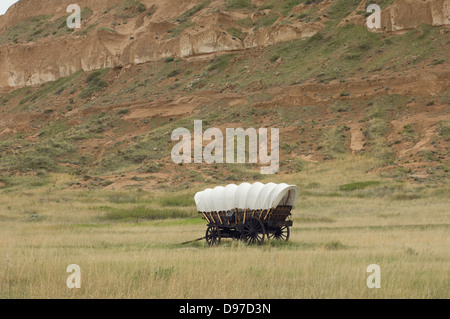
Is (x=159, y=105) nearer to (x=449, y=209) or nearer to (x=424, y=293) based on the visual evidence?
(x=449, y=209)

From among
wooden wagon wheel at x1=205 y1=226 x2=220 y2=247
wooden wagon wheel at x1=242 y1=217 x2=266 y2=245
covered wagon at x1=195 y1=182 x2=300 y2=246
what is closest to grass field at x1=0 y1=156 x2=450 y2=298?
wooden wagon wheel at x1=205 y1=226 x2=220 y2=247

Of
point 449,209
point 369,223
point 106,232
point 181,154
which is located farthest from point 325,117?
point 106,232

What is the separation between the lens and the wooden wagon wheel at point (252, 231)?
61.0 feet

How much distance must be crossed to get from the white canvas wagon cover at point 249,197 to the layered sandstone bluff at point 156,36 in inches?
2038

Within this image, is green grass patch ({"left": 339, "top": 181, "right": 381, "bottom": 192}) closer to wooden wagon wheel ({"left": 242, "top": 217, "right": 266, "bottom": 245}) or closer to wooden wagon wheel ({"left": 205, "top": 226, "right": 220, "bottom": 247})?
wooden wagon wheel ({"left": 205, "top": 226, "right": 220, "bottom": 247})

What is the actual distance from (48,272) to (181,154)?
146 ft

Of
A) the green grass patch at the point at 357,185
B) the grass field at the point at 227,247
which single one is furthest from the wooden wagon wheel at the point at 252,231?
the green grass patch at the point at 357,185

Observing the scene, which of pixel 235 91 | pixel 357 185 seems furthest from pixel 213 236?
pixel 235 91

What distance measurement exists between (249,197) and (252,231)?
1.16 meters

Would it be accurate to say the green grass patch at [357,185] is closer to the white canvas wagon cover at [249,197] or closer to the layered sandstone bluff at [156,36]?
the white canvas wagon cover at [249,197]

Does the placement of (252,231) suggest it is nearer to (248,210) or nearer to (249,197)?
(248,210)
